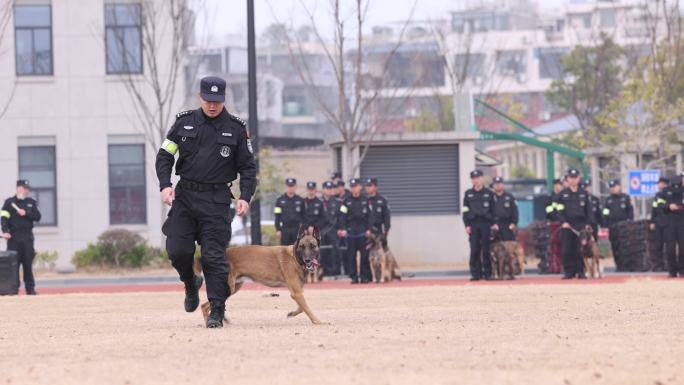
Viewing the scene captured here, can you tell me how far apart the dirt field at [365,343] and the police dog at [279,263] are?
42cm

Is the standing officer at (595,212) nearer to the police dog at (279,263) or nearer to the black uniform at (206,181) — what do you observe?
the police dog at (279,263)

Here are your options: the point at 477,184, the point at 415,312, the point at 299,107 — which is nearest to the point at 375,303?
the point at 415,312

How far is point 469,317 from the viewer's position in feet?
47.8

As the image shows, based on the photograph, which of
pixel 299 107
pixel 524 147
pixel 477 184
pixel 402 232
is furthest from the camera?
pixel 299 107

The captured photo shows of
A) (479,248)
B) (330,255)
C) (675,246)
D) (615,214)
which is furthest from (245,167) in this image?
(615,214)

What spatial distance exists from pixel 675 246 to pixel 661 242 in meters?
1.20

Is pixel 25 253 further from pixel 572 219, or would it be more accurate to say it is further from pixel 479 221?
pixel 572 219

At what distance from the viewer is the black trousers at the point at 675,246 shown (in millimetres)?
26469

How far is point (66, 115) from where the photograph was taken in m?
37.5

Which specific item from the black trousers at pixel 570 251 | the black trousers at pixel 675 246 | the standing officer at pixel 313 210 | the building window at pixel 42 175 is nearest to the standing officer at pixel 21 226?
the standing officer at pixel 313 210

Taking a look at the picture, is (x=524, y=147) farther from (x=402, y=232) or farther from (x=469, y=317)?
(x=469, y=317)

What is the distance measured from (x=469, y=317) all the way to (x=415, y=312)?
48.9 inches

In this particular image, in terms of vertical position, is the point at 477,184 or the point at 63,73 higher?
the point at 63,73

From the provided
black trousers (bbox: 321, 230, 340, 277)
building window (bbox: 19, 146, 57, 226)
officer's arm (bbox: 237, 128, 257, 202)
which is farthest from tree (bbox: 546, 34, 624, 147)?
officer's arm (bbox: 237, 128, 257, 202)
